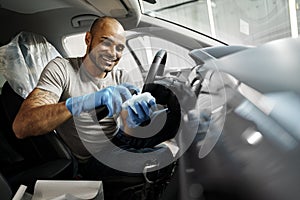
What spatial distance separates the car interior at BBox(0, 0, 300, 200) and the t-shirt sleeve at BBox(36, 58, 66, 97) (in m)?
0.18

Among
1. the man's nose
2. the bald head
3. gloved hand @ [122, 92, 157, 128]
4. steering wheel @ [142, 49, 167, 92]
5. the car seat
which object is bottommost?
the car seat

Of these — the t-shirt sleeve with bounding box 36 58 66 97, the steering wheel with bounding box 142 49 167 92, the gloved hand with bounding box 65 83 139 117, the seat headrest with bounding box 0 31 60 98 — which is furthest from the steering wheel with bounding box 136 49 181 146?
the seat headrest with bounding box 0 31 60 98

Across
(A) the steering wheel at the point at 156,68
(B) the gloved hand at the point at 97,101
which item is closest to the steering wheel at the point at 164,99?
(A) the steering wheel at the point at 156,68

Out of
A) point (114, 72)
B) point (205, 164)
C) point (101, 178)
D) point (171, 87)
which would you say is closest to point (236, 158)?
point (205, 164)

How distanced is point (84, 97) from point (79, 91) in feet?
0.84

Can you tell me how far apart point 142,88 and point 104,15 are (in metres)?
0.54

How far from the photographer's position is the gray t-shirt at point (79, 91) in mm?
1477

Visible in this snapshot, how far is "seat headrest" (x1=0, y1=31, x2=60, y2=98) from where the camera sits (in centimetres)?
160

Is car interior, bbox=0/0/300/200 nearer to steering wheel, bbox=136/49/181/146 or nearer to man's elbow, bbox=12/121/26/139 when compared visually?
steering wheel, bbox=136/49/181/146

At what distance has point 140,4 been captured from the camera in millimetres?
1879

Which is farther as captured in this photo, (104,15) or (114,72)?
(104,15)

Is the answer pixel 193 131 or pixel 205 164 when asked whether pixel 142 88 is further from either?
pixel 205 164

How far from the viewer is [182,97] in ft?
4.11

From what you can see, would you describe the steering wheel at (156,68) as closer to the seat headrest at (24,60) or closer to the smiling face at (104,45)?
the smiling face at (104,45)
